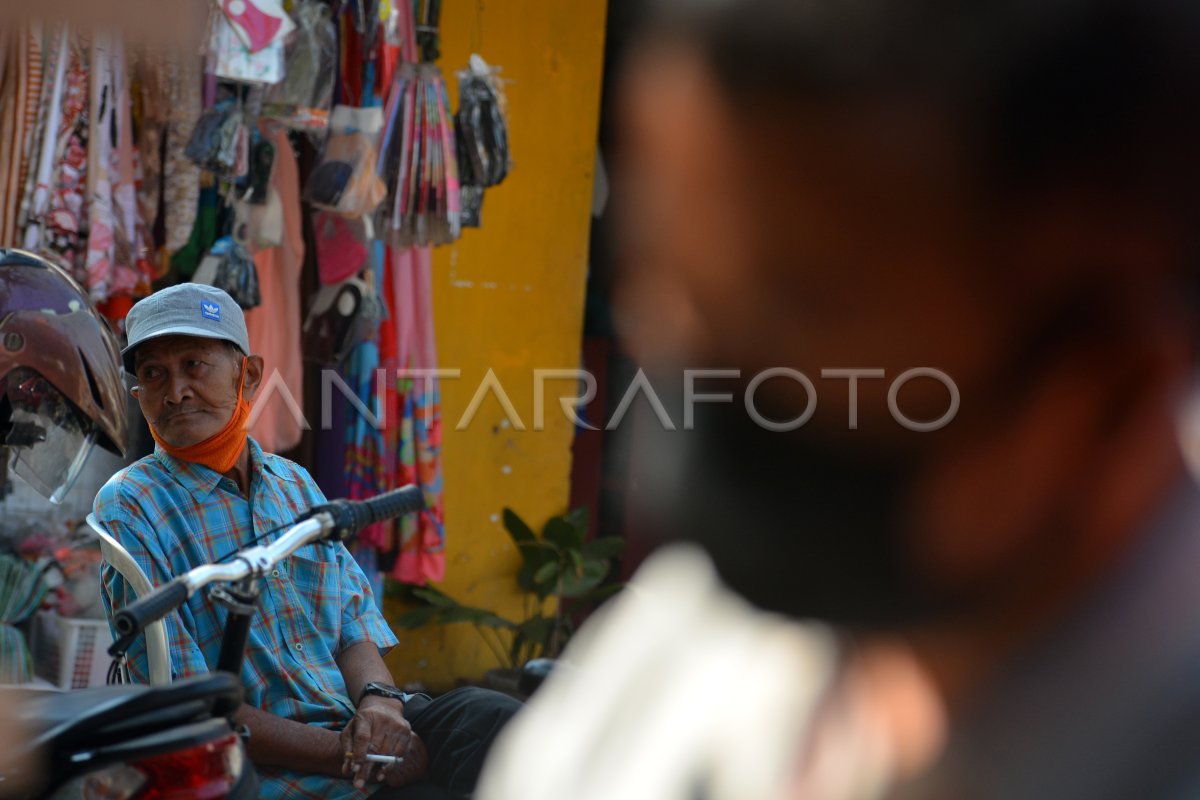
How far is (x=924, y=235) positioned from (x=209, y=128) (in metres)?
3.17

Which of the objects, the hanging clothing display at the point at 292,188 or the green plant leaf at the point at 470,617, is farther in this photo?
the green plant leaf at the point at 470,617

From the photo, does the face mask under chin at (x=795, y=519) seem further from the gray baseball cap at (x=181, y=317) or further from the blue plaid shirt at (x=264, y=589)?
the gray baseball cap at (x=181, y=317)

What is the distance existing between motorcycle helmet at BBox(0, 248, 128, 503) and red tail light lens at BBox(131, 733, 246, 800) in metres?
0.62

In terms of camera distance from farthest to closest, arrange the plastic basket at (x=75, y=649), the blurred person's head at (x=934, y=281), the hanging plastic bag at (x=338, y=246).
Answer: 1. the hanging plastic bag at (x=338, y=246)
2. the plastic basket at (x=75, y=649)
3. the blurred person's head at (x=934, y=281)

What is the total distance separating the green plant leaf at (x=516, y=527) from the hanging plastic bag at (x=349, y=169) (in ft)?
5.62

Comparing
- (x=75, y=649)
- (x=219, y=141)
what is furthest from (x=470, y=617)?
(x=219, y=141)

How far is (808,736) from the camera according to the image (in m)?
0.55

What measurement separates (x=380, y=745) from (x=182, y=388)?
2.29ft

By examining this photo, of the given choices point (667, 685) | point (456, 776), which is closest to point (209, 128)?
point (456, 776)

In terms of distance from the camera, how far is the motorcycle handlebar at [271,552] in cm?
155

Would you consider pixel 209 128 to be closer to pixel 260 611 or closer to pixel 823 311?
pixel 260 611

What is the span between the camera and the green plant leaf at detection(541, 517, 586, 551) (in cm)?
510

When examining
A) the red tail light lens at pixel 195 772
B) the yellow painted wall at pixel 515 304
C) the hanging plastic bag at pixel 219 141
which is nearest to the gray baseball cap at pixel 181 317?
the red tail light lens at pixel 195 772

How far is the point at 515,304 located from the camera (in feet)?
17.0
